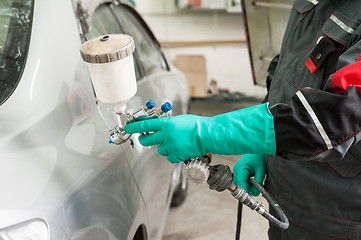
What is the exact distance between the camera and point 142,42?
6.04 feet

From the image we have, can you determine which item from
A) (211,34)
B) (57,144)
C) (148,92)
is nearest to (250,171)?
(148,92)

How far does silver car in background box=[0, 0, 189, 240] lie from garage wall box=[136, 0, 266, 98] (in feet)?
9.40

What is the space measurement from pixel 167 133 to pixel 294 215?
0.61 metres

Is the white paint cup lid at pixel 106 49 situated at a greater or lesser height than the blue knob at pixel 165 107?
greater

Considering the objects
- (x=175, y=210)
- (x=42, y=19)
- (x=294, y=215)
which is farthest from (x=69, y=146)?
(x=175, y=210)

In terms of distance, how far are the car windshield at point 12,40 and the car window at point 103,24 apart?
0.26 metres

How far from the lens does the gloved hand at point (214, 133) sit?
2.52 ft

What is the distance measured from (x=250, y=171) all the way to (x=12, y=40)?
40.1 inches

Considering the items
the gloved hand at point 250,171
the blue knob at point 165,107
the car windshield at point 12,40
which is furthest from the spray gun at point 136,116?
the gloved hand at point 250,171

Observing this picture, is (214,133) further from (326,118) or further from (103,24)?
(103,24)

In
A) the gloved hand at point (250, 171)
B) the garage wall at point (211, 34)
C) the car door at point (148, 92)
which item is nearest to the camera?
the car door at point (148, 92)

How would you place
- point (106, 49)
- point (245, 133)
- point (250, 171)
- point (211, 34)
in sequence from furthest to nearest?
point (211, 34)
point (250, 171)
point (245, 133)
point (106, 49)

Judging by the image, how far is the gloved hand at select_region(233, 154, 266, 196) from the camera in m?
1.25

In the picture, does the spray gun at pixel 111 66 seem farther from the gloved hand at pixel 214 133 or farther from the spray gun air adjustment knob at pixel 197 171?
the spray gun air adjustment knob at pixel 197 171
